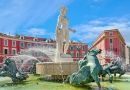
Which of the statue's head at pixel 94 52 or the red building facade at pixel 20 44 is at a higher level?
the red building facade at pixel 20 44

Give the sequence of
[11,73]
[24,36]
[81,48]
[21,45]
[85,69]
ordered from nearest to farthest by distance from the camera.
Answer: [85,69]
[11,73]
[21,45]
[24,36]
[81,48]

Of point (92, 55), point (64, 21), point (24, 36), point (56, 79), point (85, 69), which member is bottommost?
point (56, 79)

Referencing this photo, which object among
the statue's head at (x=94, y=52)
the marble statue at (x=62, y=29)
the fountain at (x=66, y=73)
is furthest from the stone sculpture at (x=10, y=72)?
the statue's head at (x=94, y=52)

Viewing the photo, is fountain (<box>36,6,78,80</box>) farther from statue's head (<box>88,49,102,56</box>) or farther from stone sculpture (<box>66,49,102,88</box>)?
statue's head (<box>88,49,102,56</box>)

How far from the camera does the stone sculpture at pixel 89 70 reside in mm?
7699

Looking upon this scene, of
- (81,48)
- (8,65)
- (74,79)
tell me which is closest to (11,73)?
(8,65)

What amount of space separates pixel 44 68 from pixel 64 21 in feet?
14.6

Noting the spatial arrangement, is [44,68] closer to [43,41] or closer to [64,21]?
[64,21]

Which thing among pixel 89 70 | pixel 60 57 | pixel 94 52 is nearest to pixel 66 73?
pixel 60 57

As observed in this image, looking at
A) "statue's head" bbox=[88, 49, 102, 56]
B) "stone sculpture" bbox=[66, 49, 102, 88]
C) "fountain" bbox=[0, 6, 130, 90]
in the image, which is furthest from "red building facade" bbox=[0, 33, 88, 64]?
"statue's head" bbox=[88, 49, 102, 56]

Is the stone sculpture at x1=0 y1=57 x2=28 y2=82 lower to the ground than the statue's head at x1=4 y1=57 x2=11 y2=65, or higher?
lower

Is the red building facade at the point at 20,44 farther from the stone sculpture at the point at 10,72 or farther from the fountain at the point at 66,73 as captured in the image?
the stone sculpture at the point at 10,72

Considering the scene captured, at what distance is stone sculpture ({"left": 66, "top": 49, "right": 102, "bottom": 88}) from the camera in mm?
7699

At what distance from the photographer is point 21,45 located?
173ft
